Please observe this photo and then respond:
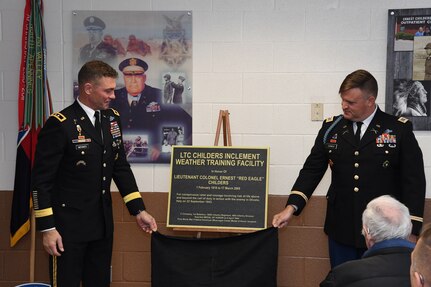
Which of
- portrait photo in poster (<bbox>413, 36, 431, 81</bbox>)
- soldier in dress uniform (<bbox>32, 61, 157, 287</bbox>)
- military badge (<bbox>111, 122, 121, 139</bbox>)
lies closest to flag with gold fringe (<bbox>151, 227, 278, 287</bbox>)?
soldier in dress uniform (<bbox>32, 61, 157, 287</bbox>)

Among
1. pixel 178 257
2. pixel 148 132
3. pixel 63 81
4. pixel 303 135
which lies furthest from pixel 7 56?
pixel 303 135

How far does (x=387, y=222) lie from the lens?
76.6 inches

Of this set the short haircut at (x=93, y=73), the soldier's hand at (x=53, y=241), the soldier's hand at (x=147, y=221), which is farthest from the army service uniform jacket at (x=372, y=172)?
the soldier's hand at (x=53, y=241)

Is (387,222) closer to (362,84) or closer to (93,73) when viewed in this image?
(362,84)

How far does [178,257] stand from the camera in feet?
10.8

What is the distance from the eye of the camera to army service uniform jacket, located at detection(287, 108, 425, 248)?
9.14ft

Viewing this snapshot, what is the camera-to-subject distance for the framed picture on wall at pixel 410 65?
3.49m

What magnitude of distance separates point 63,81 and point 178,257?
59.9 inches

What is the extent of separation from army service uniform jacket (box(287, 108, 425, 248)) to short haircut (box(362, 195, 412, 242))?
83 centimetres

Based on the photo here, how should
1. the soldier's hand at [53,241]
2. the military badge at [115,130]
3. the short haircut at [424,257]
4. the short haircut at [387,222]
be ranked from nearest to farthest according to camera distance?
the short haircut at [424,257]
the short haircut at [387,222]
the soldier's hand at [53,241]
the military badge at [115,130]

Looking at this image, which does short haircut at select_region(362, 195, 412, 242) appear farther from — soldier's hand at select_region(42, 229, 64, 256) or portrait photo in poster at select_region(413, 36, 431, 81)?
portrait photo in poster at select_region(413, 36, 431, 81)

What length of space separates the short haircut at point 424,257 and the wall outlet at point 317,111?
223 centimetres

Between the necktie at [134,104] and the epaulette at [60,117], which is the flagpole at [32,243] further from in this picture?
the epaulette at [60,117]

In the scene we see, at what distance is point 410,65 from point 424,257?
95.3 inches
